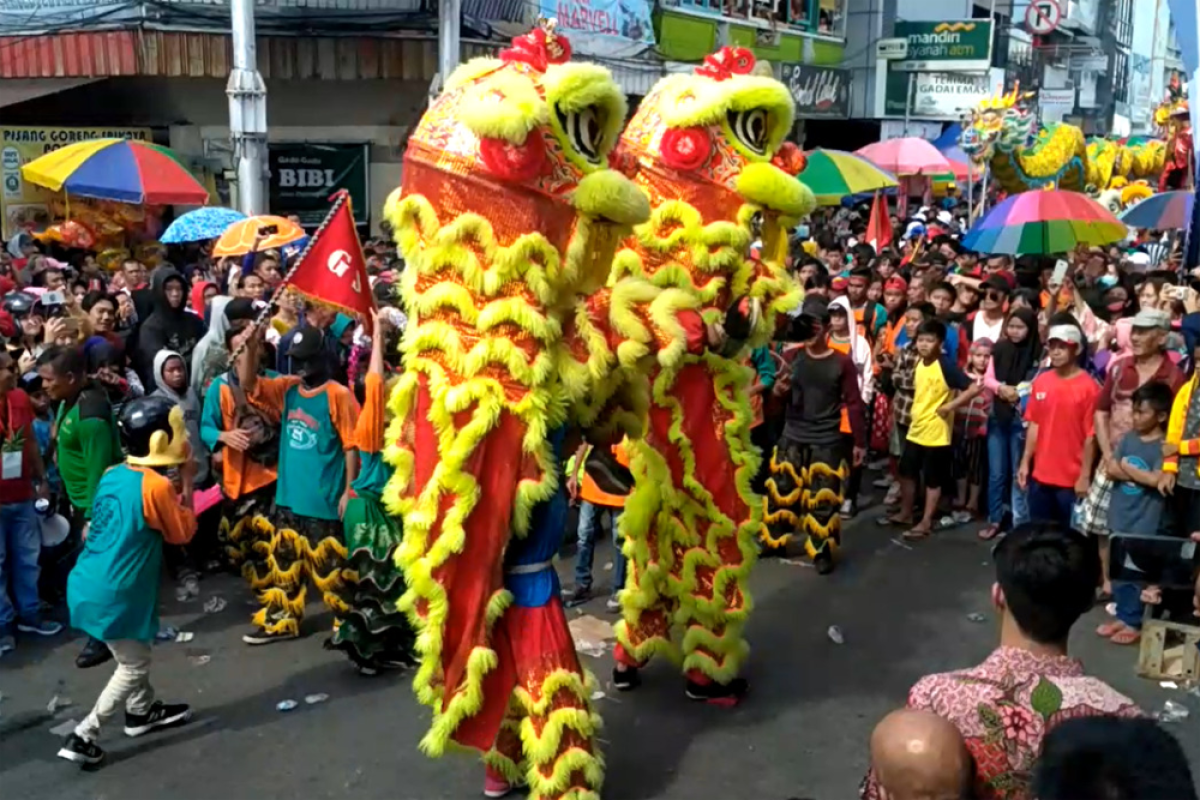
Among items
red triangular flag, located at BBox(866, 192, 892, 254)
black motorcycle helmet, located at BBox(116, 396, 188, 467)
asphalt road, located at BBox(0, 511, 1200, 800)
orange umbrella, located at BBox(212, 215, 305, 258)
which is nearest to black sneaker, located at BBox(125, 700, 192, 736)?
asphalt road, located at BBox(0, 511, 1200, 800)

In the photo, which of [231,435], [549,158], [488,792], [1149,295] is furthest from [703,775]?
[1149,295]

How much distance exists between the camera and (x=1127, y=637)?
6.03 m

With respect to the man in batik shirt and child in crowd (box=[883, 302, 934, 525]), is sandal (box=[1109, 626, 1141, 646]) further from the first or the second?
the man in batik shirt

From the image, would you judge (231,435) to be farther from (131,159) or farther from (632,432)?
(131,159)

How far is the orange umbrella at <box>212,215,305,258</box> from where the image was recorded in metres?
8.09

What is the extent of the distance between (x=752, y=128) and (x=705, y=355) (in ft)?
3.17

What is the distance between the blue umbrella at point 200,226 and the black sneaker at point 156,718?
528 centimetres

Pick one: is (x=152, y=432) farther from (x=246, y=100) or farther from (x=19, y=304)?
(x=246, y=100)

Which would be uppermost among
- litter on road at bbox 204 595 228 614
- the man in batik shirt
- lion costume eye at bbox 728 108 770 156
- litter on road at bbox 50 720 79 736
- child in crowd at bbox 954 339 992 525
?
lion costume eye at bbox 728 108 770 156

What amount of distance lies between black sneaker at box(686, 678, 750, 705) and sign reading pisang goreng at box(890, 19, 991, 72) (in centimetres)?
2434

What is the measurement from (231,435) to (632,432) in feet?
8.32

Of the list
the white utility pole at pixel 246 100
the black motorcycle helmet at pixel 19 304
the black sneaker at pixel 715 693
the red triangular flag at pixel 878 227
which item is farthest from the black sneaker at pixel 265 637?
the red triangular flag at pixel 878 227

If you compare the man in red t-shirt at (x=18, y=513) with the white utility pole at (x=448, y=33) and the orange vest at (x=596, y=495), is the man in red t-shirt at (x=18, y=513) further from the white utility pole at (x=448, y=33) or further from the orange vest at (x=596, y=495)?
the white utility pole at (x=448, y=33)

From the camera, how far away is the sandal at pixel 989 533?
25.3 ft
